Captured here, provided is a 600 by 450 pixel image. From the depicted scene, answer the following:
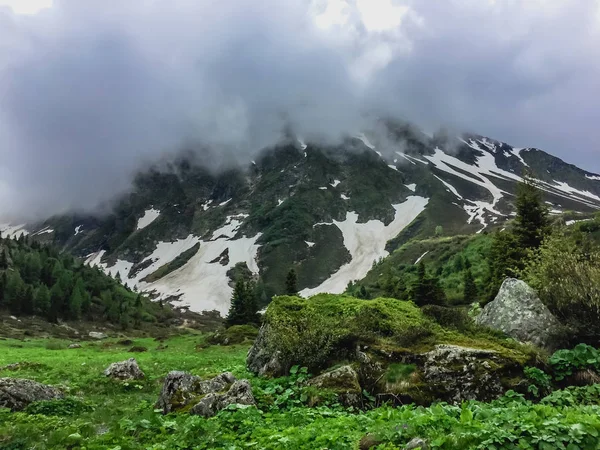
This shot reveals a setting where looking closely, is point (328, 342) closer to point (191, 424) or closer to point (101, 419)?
point (191, 424)

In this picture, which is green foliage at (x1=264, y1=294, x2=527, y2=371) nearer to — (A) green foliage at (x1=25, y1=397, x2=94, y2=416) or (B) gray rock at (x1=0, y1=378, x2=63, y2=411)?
(A) green foliage at (x1=25, y1=397, x2=94, y2=416)

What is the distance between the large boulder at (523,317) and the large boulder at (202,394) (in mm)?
12887

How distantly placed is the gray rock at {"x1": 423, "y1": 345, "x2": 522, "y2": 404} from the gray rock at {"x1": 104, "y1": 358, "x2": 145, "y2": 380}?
14892 mm

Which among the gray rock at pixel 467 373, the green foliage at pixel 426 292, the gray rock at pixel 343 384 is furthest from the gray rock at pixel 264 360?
the green foliage at pixel 426 292

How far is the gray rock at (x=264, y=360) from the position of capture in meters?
16.5

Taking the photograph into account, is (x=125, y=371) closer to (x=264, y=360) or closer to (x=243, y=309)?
(x=264, y=360)

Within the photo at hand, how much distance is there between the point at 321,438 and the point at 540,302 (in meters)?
15.9

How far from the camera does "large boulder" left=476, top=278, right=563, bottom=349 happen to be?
18.0 metres

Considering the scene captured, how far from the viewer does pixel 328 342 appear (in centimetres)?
1598

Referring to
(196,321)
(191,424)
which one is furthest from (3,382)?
(196,321)

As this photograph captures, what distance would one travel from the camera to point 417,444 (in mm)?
7500

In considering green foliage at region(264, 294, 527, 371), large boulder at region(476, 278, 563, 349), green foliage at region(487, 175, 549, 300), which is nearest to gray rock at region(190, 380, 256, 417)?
green foliage at region(264, 294, 527, 371)

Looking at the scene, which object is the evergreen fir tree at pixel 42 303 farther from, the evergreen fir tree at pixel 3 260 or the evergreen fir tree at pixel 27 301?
the evergreen fir tree at pixel 3 260

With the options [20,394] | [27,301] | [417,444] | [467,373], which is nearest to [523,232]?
[467,373]
